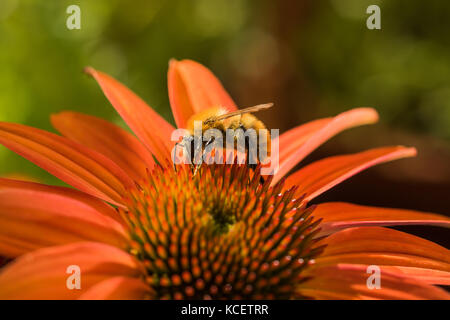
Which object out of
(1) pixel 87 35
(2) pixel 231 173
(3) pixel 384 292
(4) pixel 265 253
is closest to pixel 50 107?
(1) pixel 87 35

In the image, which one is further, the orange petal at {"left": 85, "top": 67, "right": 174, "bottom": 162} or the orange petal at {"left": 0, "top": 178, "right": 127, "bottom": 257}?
Result: the orange petal at {"left": 85, "top": 67, "right": 174, "bottom": 162}

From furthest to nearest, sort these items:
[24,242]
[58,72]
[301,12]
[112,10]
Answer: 1. [301,12]
2. [112,10]
3. [58,72]
4. [24,242]

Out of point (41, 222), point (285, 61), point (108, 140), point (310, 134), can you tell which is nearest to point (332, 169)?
point (310, 134)

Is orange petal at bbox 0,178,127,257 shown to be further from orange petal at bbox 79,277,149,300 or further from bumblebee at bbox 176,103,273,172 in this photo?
bumblebee at bbox 176,103,273,172

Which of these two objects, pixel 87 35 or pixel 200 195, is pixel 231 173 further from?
pixel 87 35

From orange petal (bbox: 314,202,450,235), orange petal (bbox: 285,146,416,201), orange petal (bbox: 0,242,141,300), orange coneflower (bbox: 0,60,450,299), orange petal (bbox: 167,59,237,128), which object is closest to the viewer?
orange petal (bbox: 0,242,141,300)

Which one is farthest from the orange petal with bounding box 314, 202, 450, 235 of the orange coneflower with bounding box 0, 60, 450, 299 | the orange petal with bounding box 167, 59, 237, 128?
the orange petal with bounding box 167, 59, 237, 128
